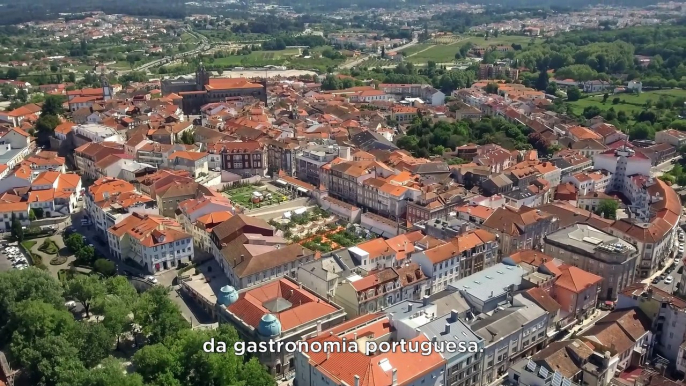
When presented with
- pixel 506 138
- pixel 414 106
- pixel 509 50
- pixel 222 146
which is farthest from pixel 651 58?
pixel 222 146

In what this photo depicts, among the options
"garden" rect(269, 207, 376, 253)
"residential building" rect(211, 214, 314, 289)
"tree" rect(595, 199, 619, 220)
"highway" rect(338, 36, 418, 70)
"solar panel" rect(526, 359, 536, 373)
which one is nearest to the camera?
"solar panel" rect(526, 359, 536, 373)

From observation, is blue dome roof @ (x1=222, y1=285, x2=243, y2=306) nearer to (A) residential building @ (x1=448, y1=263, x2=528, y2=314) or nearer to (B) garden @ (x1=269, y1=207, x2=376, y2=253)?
(A) residential building @ (x1=448, y1=263, x2=528, y2=314)

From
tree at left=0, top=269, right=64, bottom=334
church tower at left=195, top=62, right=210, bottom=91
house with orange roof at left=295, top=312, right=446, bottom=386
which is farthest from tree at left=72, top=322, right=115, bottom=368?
church tower at left=195, top=62, right=210, bottom=91

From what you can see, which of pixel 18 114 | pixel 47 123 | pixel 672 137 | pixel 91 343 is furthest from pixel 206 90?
pixel 91 343

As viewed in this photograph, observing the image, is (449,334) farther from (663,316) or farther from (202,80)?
(202,80)

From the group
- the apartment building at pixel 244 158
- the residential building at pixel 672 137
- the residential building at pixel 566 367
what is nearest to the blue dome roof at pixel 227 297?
the residential building at pixel 566 367

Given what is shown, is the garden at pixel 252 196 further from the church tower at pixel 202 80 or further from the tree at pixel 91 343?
the church tower at pixel 202 80
